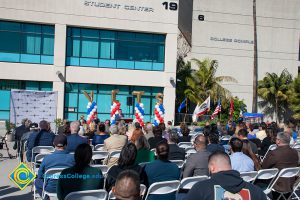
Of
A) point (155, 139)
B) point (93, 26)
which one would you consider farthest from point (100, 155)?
point (93, 26)

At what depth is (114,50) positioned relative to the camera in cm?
2978

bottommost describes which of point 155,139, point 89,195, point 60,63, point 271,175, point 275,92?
point 271,175

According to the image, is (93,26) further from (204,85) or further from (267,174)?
(267,174)

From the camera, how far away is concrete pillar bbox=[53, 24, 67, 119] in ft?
91.5

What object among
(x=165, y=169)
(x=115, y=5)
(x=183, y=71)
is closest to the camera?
(x=165, y=169)

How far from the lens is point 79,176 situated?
208 inches

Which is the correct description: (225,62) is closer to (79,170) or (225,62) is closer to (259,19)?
(259,19)

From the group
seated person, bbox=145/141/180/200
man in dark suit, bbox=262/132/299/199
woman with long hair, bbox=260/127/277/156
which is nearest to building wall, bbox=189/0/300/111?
woman with long hair, bbox=260/127/277/156

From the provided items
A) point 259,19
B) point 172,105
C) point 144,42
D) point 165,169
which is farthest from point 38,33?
point 165,169

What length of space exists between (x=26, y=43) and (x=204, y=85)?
1425 centimetres

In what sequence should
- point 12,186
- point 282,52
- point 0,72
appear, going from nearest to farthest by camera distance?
1. point 12,186
2. point 0,72
3. point 282,52

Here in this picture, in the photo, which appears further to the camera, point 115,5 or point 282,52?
point 282,52

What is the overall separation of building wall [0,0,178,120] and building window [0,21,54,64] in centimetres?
57

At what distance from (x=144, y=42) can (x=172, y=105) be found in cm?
536
